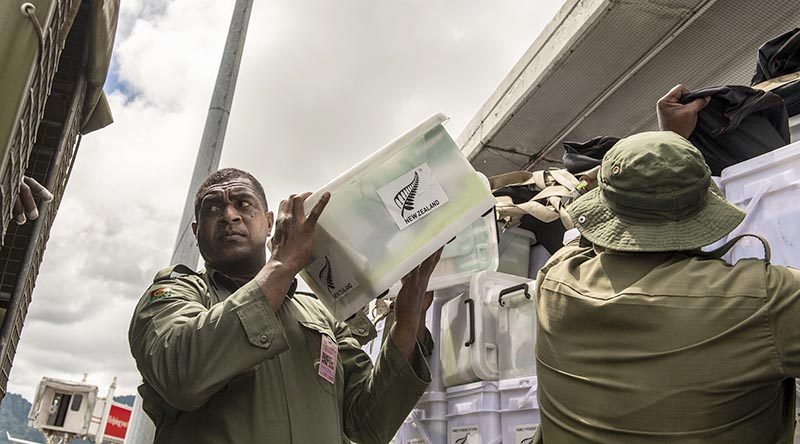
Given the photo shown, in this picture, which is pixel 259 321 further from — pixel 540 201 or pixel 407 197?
pixel 540 201

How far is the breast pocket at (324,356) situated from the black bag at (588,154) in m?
1.33

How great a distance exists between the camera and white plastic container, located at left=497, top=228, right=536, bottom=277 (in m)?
3.12

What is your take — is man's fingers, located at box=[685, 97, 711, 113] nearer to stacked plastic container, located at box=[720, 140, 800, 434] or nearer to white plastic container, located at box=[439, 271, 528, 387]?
stacked plastic container, located at box=[720, 140, 800, 434]

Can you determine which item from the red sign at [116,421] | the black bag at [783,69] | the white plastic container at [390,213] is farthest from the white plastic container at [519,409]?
the red sign at [116,421]

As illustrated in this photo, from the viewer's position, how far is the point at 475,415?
2.52 m

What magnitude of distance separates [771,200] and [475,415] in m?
1.43

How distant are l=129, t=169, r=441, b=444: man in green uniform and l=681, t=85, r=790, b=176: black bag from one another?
3.24ft


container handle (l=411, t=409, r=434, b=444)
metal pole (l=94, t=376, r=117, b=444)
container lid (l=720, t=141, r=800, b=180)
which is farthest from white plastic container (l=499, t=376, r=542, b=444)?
metal pole (l=94, t=376, r=117, b=444)

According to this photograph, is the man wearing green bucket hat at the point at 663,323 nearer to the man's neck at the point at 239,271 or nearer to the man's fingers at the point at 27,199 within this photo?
the man's neck at the point at 239,271

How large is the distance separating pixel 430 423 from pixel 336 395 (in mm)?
947

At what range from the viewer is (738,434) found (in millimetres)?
1211

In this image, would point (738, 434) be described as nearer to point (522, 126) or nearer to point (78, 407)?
point (522, 126)

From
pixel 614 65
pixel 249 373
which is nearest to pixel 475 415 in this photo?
pixel 249 373

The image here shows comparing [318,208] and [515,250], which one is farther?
[515,250]
